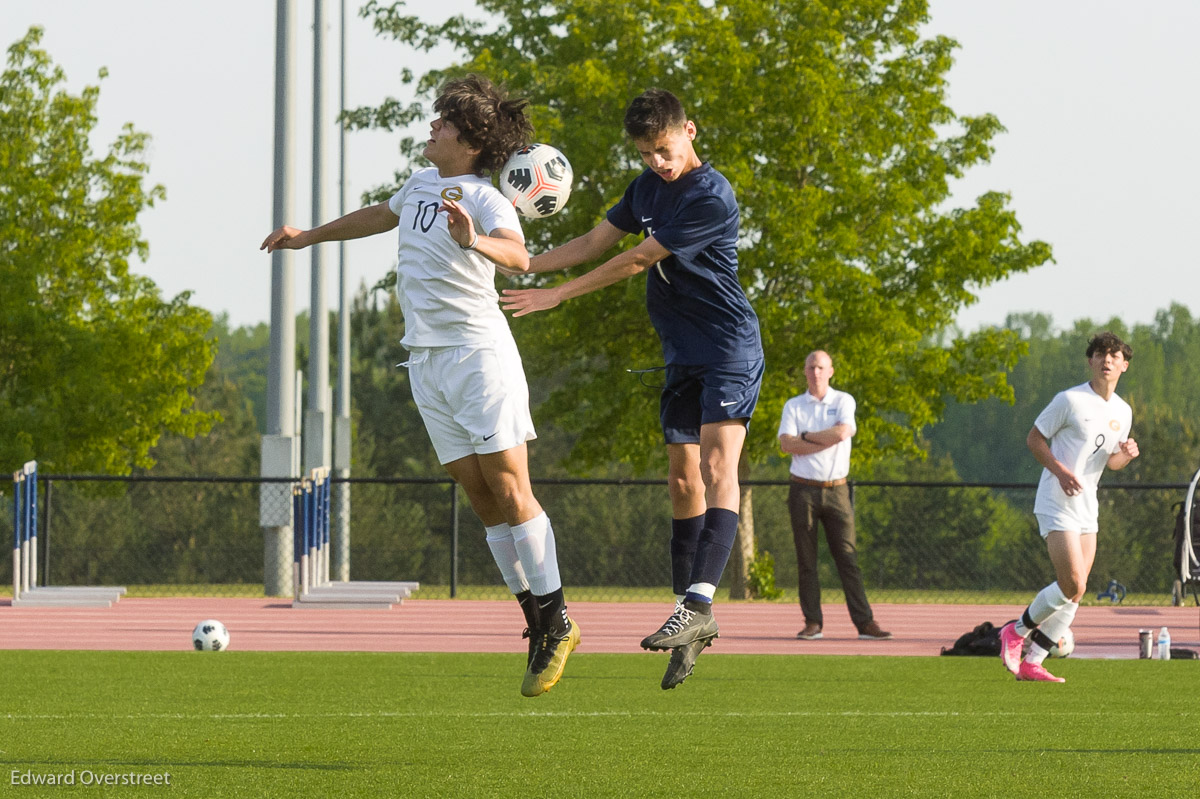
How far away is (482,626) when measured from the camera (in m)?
16.2

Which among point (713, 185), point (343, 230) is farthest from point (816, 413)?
point (343, 230)

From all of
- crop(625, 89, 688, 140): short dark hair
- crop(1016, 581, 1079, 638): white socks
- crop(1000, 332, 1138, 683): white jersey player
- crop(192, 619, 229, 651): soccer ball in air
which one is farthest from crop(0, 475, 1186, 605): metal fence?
crop(625, 89, 688, 140): short dark hair

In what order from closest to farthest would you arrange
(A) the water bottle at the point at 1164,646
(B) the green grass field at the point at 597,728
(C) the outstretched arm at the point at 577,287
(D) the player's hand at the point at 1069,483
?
(C) the outstretched arm at the point at 577,287 → (B) the green grass field at the point at 597,728 → (D) the player's hand at the point at 1069,483 → (A) the water bottle at the point at 1164,646

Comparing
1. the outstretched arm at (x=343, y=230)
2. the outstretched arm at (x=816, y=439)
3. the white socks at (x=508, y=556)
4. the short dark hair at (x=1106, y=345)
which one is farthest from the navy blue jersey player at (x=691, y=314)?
the outstretched arm at (x=816, y=439)

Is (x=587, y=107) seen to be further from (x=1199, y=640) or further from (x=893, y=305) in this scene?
(x=1199, y=640)

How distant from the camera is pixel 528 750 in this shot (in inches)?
289

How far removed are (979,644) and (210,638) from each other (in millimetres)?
6220

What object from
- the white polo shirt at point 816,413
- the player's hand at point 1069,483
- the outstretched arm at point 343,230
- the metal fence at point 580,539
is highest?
the outstretched arm at point 343,230

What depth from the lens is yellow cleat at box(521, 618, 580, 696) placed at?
6438mm

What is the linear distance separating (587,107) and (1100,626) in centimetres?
1437

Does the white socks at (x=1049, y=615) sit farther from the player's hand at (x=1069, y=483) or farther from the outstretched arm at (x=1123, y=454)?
the outstretched arm at (x=1123, y=454)

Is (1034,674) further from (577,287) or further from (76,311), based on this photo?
(76,311)

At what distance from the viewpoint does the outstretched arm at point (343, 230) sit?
6.59 metres

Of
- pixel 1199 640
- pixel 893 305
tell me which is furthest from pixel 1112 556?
pixel 1199 640
